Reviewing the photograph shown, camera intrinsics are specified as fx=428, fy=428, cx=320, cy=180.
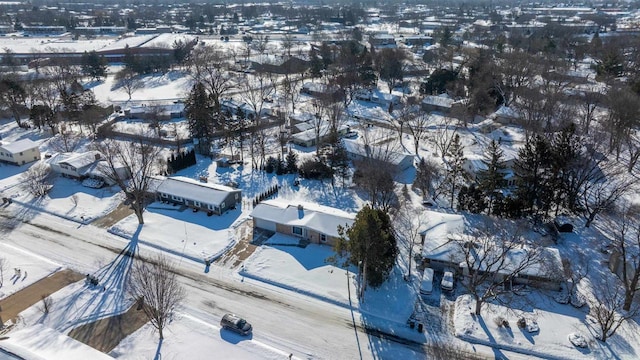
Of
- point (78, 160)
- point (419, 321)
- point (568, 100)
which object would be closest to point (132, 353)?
point (419, 321)

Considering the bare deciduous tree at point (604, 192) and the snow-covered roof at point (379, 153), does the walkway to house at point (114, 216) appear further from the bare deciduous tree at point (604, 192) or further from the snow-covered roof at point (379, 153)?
the bare deciduous tree at point (604, 192)

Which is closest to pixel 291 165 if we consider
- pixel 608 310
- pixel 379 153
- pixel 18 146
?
pixel 379 153

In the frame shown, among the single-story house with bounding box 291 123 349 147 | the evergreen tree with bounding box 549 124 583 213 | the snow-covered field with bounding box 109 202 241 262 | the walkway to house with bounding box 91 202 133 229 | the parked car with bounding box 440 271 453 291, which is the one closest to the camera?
the parked car with bounding box 440 271 453 291

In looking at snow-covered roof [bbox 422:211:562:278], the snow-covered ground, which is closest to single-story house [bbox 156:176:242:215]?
the snow-covered ground

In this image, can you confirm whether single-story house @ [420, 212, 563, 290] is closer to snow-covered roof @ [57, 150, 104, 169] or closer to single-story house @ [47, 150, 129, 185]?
single-story house @ [47, 150, 129, 185]

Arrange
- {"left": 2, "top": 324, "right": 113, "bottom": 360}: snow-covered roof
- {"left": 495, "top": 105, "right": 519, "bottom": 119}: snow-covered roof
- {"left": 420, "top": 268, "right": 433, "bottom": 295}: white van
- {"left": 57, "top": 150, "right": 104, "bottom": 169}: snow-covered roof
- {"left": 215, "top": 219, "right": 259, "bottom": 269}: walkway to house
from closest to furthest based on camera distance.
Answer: {"left": 2, "top": 324, "right": 113, "bottom": 360}: snow-covered roof
{"left": 420, "top": 268, "right": 433, "bottom": 295}: white van
{"left": 215, "top": 219, "right": 259, "bottom": 269}: walkway to house
{"left": 57, "top": 150, "right": 104, "bottom": 169}: snow-covered roof
{"left": 495, "top": 105, "right": 519, "bottom": 119}: snow-covered roof

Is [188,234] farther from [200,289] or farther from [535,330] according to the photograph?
[535,330]
